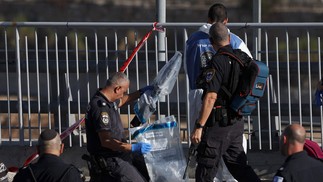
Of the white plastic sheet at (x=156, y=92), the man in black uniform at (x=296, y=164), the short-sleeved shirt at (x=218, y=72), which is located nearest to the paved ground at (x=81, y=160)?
the white plastic sheet at (x=156, y=92)

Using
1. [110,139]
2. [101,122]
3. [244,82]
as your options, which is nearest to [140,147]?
[110,139]

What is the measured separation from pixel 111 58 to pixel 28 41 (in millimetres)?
855

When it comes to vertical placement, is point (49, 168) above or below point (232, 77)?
below

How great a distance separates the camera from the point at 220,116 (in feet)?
27.3

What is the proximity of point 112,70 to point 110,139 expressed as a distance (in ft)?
6.17

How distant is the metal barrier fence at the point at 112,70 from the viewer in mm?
9797

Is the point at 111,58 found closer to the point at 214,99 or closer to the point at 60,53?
the point at 60,53

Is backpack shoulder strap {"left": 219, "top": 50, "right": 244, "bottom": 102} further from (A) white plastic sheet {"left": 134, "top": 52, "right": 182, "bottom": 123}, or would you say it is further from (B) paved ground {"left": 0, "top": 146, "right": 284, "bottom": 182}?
(B) paved ground {"left": 0, "top": 146, "right": 284, "bottom": 182}

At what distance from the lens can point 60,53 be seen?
32.8 feet

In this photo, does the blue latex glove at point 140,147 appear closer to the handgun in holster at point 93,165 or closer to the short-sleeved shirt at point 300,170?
the handgun in holster at point 93,165

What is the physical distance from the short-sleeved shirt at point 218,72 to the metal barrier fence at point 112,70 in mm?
1525

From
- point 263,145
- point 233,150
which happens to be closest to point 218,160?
point 233,150

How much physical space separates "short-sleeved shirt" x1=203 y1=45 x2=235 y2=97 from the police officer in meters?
0.69

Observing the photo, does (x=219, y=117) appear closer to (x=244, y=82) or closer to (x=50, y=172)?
(x=244, y=82)
